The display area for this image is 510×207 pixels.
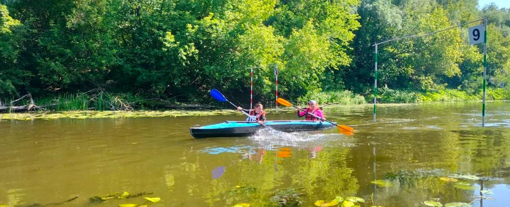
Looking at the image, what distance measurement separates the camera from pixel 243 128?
1002 centimetres

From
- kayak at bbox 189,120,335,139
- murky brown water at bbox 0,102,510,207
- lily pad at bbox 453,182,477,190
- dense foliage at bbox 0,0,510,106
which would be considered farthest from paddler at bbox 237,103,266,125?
dense foliage at bbox 0,0,510,106

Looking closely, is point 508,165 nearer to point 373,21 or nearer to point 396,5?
point 373,21

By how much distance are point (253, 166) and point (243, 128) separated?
11.3ft

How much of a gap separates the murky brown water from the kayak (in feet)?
0.69

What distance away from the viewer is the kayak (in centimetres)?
958

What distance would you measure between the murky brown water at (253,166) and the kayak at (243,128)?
0.21 metres

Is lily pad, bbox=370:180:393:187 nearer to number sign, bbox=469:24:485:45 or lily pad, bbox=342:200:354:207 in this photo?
lily pad, bbox=342:200:354:207

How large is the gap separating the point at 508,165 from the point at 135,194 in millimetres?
5866

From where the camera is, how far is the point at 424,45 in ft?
108

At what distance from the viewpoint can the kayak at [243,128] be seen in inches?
377

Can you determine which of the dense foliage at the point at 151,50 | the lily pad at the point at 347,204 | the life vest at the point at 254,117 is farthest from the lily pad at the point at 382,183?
the dense foliage at the point at 151,50

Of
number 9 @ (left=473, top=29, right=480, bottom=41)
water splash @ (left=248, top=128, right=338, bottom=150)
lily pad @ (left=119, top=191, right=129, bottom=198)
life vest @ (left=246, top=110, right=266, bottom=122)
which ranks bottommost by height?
lily pad @ (left=119, top=191, right=129, bottom=198)

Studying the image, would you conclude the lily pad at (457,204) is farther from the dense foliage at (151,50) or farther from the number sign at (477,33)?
the dense foliage at (151,50)

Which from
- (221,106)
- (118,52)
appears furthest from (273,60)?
(118,52)
